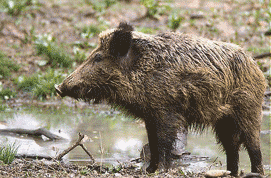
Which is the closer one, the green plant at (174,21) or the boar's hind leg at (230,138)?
the boar's hind leg at (230,138)

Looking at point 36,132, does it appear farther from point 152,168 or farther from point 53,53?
point 53,53

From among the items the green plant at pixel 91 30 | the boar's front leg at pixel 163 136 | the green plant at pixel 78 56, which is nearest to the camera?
the boar's front leg at pixel 163 136

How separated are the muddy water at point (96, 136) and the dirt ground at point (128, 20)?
284cm

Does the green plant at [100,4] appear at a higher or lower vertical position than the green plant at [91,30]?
higher

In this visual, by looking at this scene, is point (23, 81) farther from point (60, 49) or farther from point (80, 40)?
point (80, 40)

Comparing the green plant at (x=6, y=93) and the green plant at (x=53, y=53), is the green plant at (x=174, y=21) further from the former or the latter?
the green plant at (x=6, y=93)

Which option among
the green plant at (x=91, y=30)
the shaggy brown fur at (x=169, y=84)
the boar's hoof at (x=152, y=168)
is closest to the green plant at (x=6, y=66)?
the green plant at (x=91, y=30)

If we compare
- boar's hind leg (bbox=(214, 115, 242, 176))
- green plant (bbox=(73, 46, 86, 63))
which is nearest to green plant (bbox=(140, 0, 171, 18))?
green plant (bbox=(73, 46, 86, 63))

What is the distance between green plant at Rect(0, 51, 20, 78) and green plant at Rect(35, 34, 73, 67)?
1.06m

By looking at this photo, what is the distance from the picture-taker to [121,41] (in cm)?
624

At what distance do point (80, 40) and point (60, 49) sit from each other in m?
1.44

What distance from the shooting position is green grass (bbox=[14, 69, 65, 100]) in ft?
42.8

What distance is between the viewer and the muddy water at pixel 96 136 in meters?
7.56

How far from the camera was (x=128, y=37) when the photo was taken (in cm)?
620
